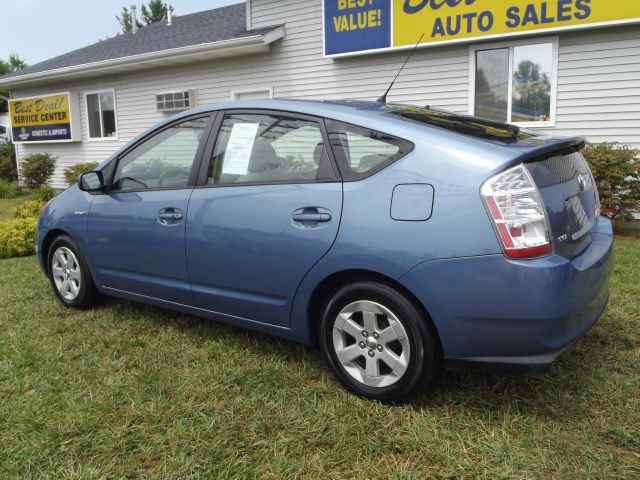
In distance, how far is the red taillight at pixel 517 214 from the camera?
220 centimetres

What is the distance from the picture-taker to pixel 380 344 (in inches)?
102

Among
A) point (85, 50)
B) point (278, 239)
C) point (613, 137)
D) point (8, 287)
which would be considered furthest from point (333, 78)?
point (85, 50)

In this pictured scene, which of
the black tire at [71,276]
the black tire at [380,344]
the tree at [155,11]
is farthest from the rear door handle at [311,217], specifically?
the tree at [155,11]

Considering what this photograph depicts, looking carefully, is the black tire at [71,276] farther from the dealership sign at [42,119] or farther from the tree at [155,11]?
the tree at [155,11]

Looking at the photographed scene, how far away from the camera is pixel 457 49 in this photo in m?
8.55

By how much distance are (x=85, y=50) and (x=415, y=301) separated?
1663 centimetres

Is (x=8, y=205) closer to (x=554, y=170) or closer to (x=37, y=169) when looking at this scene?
(x=37, y=169)

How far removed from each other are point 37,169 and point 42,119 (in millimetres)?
1708

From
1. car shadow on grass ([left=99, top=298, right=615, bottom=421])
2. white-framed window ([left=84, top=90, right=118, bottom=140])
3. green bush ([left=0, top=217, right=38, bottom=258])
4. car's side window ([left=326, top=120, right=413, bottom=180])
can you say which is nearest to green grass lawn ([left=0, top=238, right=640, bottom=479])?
car shadow on grass ([left=99, top=298, right=615, bottom=421])

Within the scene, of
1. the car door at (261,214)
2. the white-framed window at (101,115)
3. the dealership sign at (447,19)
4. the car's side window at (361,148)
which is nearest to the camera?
→ the car's side window at (361,148)

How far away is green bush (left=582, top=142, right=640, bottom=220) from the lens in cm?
690

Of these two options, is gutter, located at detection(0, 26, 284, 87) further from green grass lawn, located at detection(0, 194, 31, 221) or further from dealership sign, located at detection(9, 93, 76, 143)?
green grass lawn, located at detection(0, 194, 31, 221)

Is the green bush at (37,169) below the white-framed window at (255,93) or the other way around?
below

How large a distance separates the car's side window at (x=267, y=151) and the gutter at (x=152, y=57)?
7342 mm
